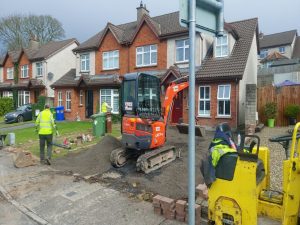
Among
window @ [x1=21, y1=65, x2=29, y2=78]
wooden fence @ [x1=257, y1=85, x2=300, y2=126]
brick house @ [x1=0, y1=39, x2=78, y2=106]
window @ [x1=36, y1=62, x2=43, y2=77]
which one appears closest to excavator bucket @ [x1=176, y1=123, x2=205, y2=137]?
wooden fence @ [x1=257, y1=85, x2=300, y2=126]

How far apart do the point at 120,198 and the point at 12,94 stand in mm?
31318

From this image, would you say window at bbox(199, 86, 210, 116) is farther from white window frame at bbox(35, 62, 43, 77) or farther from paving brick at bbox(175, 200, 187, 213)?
white window frame at bbox(35, 62, 43, 77)

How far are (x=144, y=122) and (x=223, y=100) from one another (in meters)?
8.65

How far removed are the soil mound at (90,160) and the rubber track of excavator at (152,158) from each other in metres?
1.45

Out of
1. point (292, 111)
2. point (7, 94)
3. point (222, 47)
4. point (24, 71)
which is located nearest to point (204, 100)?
point (222, 47)

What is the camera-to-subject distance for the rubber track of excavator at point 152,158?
8141mm

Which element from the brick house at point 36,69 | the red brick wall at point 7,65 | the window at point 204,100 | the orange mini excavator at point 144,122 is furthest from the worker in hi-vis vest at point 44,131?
the red brick wall at point 7,65

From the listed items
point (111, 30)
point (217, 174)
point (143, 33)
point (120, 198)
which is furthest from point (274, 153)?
point (111, 30)

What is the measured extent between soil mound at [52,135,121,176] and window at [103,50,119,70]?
12.1 meters

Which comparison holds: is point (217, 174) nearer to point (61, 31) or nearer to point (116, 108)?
point (116, 108)

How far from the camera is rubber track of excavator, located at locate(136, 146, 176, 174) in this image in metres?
8.14

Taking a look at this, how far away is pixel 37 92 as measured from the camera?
3061 centimetres

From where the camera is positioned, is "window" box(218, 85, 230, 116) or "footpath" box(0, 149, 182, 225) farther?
"window" box(218, 85, 230, 116)

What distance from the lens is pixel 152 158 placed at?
28.0 feet
